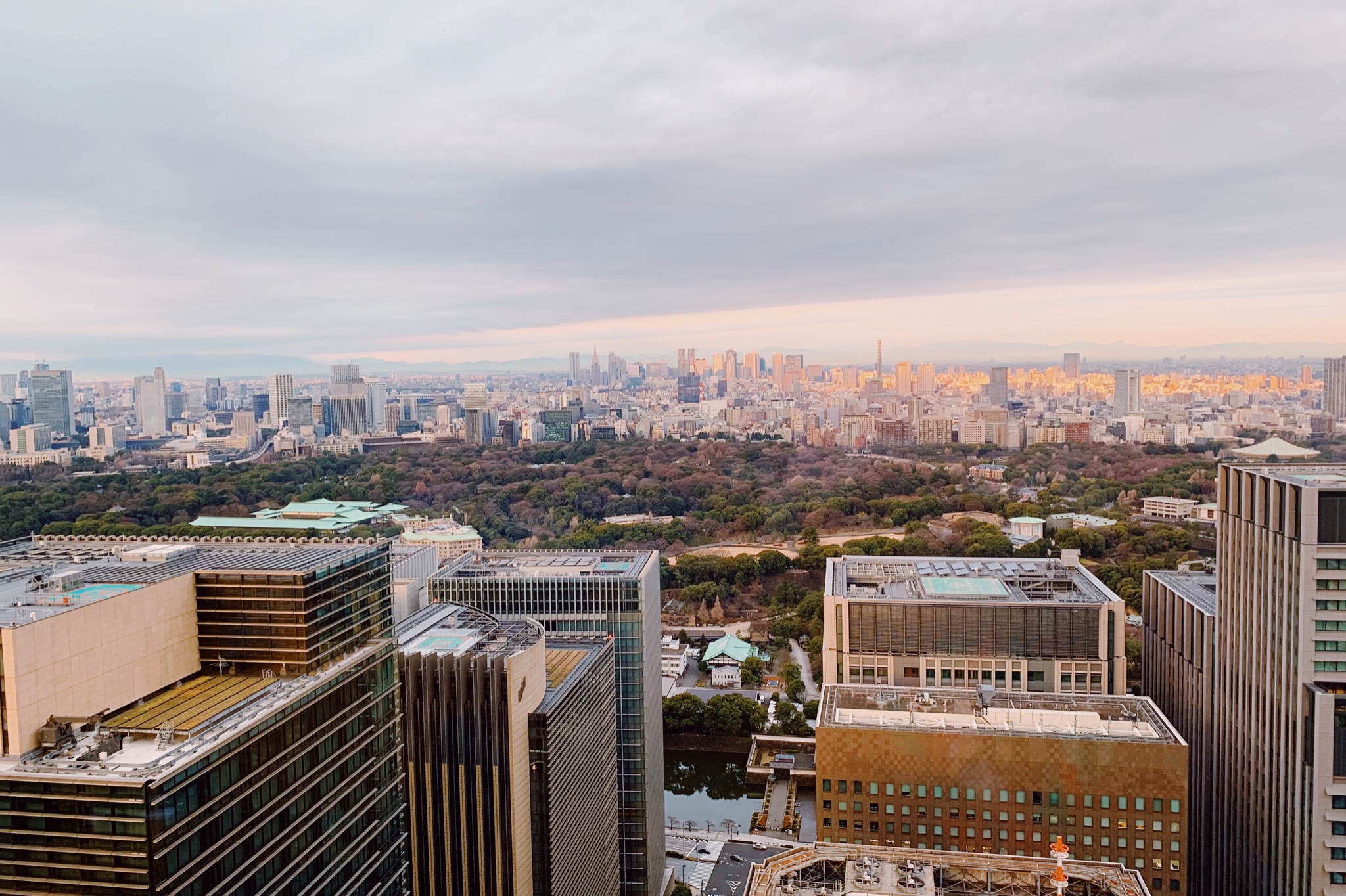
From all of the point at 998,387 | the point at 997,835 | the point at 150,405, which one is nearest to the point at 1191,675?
the point at 997,835

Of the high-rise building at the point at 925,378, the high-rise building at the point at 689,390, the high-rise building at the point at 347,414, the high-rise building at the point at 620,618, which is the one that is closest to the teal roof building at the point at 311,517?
the high-rise building at the point at 620,618

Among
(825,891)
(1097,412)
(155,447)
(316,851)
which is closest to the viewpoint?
(316,851)

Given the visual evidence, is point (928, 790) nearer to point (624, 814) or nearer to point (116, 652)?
point (624, 814)

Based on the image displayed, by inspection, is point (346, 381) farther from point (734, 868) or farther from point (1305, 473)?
point (1305, 473)

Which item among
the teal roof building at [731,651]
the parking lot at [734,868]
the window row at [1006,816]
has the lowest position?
the parking lot at [734,868]

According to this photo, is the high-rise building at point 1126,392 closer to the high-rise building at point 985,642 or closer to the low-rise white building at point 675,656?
the low-rise white building at point 675,656

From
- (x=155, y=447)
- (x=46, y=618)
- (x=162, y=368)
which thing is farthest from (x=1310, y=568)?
(x=162, y=368)
